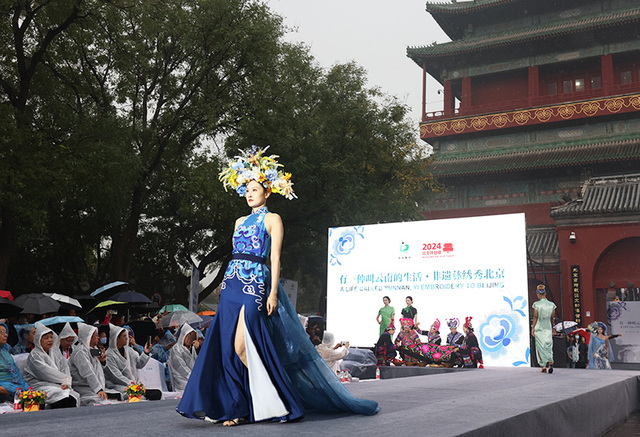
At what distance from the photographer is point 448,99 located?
27.0 metres

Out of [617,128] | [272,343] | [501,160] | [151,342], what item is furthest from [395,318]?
[617,128]

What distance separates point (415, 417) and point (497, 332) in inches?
356

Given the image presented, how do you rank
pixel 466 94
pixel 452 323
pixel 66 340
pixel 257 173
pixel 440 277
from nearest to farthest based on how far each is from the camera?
pixel 257 173, pixel 66 340, pixel 452 323, pixel 440 277, pixel 466 94

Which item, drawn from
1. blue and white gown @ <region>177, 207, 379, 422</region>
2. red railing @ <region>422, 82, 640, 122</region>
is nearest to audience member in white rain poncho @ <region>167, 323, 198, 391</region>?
blue and white gown @ <region>177, 207, 379, 422</region>

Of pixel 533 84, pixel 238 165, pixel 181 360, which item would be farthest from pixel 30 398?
pixel 533 84

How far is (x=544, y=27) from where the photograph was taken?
82.5 ft

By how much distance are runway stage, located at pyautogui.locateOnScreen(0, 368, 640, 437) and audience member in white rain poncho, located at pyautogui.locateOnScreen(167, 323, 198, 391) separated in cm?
254

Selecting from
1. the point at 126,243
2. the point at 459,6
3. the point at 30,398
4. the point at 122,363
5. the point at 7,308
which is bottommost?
the point at 30,398

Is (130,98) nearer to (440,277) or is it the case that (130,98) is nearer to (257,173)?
(440,277)

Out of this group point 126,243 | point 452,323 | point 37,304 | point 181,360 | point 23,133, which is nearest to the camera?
point 181,360

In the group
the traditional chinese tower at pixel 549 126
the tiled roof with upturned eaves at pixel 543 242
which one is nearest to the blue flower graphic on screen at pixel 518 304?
the traditional chinese tower at pixel 549 126

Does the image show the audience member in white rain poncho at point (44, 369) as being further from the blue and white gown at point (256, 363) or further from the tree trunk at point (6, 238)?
the tree trunk at point (6, 238)

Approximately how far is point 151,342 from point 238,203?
7.83 metres

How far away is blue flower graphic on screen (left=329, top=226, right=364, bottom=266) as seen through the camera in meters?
14.6
